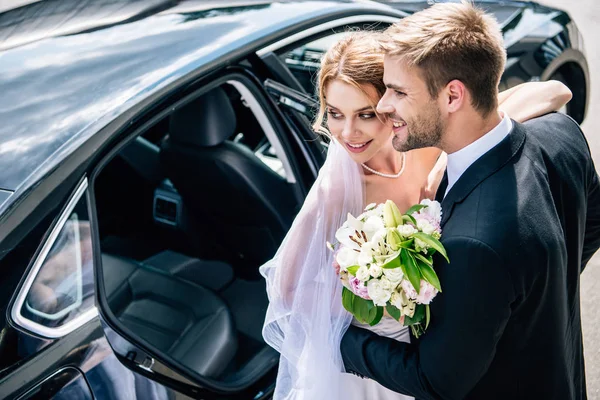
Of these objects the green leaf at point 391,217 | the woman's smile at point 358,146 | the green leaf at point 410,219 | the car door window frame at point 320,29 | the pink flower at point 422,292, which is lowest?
the pink flower at point 422,292

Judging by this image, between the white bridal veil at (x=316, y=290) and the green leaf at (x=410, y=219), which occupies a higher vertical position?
the green leaf at (x=410, y=219)

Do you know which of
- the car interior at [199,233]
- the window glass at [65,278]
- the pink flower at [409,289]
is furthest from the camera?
the car interior at [199,233]

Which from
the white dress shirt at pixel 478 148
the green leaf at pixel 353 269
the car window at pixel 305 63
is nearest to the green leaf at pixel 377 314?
the green leaf at pixel 353 269

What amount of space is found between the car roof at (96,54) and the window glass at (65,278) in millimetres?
159

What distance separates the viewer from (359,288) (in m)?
1.65

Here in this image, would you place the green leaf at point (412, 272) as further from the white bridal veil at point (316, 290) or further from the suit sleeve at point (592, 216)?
the suit sleeve at point (592, 216)

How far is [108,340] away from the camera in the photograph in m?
1.78

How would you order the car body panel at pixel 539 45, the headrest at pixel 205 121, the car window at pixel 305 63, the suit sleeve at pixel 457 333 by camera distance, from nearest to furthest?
1. the suit sleeve at pixel 457 333
2. the headrest at pixel 205 121
3. the car window at pixel 305 63
4. the car body panel at pixel 539 45

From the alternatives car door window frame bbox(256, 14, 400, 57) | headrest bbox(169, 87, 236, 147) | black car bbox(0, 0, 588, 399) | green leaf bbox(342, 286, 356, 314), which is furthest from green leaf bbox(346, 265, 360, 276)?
headrest bbox(169, 87, 236, 147)

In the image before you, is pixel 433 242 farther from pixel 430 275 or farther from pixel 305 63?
pixel 305 63

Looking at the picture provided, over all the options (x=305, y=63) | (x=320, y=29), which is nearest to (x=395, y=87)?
(x=320, y=29)

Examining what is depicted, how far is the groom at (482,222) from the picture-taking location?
4.87 ft

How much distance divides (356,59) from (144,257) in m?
1.84

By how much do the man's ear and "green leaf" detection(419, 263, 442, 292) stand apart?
1.22 feet
